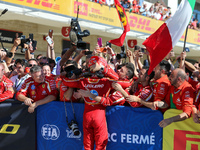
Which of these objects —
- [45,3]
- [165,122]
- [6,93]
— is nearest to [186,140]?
[165,122]

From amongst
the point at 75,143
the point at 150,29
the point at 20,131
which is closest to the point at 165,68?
the point at 75,143

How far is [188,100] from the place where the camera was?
323 centimetres

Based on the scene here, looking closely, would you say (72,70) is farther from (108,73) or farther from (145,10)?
(145,10)

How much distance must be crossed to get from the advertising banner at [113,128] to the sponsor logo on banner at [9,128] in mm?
387

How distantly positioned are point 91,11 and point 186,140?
1023cm

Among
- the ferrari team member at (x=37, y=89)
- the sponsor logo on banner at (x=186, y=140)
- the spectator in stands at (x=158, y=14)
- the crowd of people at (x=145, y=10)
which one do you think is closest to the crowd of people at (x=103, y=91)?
the ferrari team member at (x=37, y=89)

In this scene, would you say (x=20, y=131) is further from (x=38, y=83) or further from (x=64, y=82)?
(x=64, y=82)

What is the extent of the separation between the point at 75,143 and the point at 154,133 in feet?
4.13

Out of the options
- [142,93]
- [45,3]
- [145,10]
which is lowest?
[142,93]

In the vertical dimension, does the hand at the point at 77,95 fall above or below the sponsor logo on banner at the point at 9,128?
above

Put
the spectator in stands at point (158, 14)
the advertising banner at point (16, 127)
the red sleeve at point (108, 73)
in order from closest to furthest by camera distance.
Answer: the red sleeve at point (108, 73) → the advertising banner at point (16, 127) → the spectator in stands at point (158, 14)

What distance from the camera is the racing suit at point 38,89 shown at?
13.2 feet

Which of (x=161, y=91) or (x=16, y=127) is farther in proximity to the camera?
(x=16, y=127)

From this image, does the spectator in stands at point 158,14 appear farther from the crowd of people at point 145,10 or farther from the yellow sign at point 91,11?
the yellow sign at point 91,11
